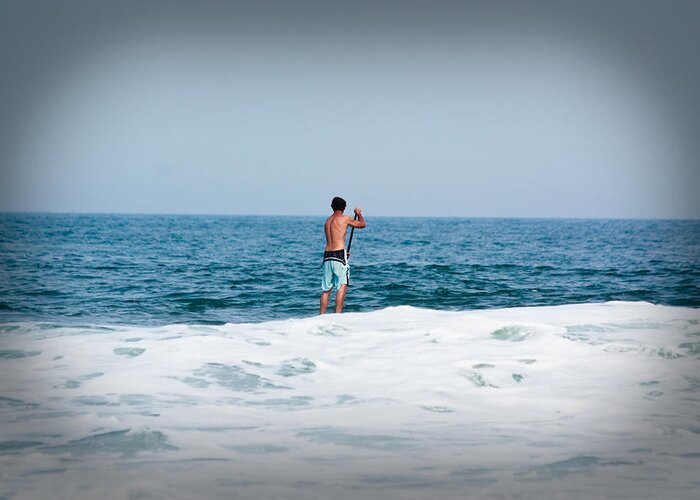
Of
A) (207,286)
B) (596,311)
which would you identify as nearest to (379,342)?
(596,311)

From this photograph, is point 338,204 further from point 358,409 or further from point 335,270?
point 358,409

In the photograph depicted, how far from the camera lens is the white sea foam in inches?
164

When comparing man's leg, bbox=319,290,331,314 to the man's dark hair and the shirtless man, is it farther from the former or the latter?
the man's dark hair

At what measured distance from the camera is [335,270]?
36.0 feet

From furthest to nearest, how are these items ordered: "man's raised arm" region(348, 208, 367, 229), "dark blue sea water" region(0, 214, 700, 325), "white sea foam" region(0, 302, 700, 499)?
"dark blue sea water" region(0, 214, 700, 325)
"man's raised arm" region(348, 208, 367, 229)
"white sea foam" region(0, 302, 700, 499)

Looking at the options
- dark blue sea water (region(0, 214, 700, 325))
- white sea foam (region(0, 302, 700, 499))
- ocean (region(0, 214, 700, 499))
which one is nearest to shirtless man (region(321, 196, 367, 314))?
ocean (region(0, 214, 700, 499))

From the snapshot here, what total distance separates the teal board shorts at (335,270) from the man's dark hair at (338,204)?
60 centimetres

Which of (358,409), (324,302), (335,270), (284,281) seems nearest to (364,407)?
(358,409)

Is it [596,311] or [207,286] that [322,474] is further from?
[207,286]

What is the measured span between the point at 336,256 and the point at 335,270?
0.20 m

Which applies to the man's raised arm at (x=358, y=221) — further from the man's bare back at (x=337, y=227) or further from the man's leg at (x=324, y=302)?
the man's leg at (x=324, y=302)

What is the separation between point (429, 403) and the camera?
5.84m

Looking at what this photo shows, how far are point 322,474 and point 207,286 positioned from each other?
14.9m

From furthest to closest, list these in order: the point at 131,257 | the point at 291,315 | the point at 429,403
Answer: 1. the point at 131,257
2. the point at 291,315
3. the point at 429,403
